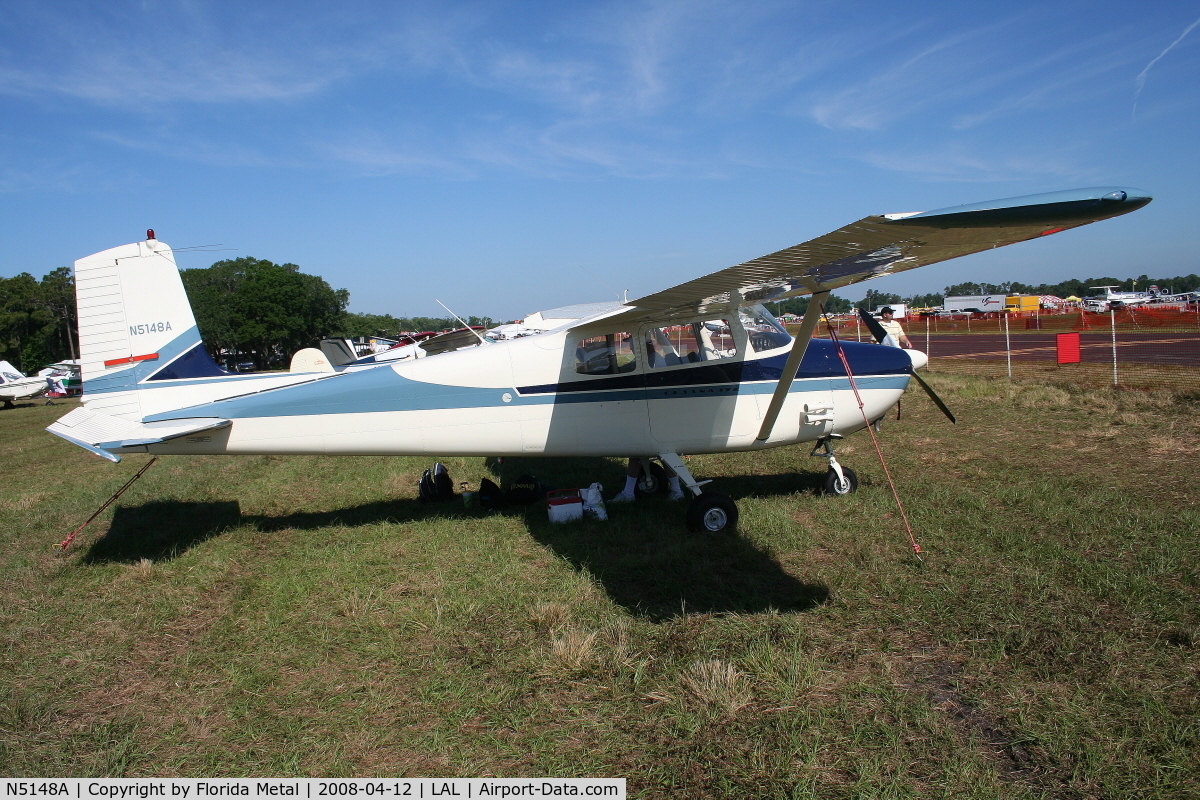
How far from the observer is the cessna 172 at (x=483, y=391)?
5.80 metres

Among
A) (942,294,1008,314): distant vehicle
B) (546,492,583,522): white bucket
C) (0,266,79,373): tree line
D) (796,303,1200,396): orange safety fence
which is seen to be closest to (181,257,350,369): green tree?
(0,266,79,373): tree line

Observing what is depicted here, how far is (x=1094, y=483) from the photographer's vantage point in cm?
650

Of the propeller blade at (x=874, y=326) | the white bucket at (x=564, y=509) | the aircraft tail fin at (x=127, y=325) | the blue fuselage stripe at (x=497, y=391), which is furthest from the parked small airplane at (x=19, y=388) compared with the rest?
the propeller blade at (x=874, y=326)

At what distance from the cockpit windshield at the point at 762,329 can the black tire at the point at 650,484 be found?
188 centimetres

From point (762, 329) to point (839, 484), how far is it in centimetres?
182

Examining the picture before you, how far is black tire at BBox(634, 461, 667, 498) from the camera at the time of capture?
7438 millimetres

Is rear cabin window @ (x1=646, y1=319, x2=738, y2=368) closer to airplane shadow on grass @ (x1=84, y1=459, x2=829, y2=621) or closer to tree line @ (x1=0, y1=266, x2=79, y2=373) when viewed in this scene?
A: airplane shadow on grass @ (x1=84, y1=459, x2=829, y2=621)

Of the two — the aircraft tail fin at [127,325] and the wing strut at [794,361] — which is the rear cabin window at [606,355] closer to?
the wing strut at [794,361]

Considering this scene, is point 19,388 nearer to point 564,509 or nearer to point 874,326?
point 564,509

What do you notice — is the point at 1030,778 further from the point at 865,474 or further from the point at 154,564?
the point at 154,564

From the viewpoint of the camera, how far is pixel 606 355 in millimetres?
6199

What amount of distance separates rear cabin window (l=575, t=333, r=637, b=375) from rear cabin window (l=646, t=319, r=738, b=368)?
189 millimetres

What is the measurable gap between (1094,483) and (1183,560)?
2.25 meters

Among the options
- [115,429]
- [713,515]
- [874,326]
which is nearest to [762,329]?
[874,326]
